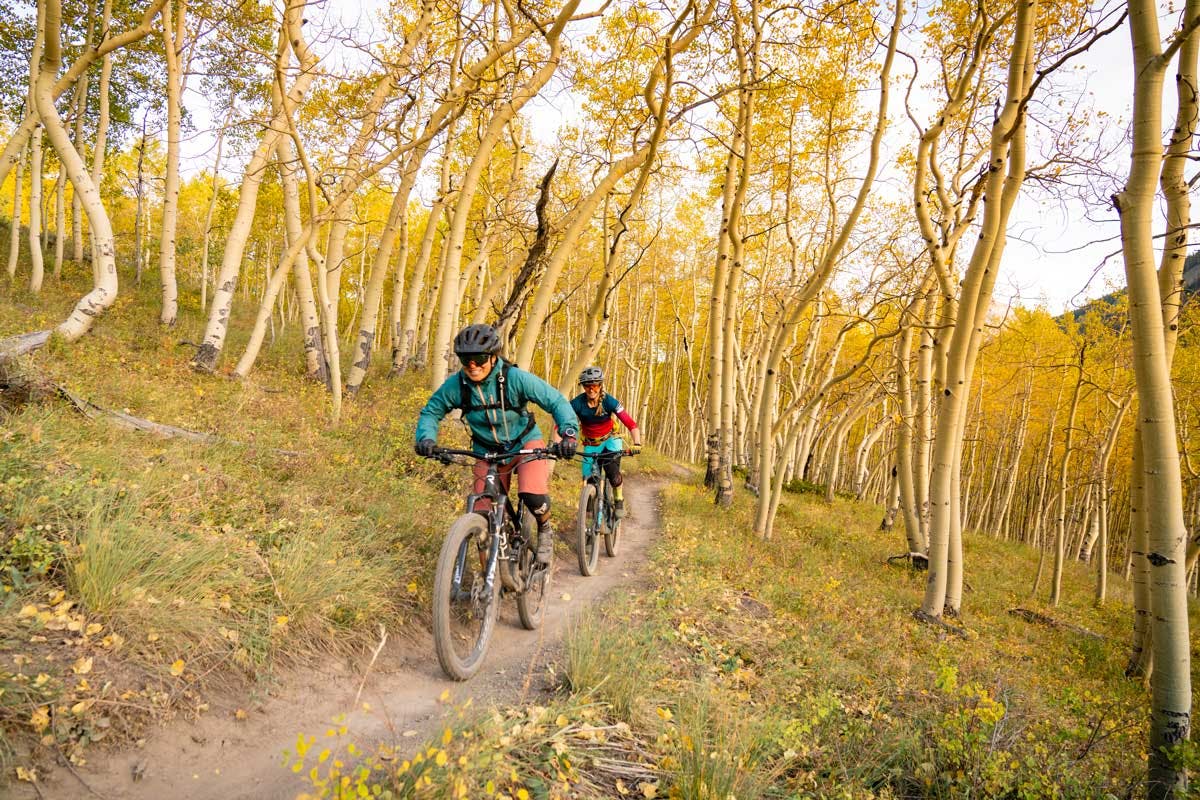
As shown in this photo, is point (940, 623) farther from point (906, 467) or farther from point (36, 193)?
point (36, 193)

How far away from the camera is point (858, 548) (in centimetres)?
1241

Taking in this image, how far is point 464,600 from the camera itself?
3.85 m

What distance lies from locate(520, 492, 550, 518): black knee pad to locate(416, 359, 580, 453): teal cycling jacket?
47 cm

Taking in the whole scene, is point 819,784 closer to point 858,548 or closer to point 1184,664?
point 1184,664

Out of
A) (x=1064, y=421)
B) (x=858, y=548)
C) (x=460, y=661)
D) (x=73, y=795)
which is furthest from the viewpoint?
(x=1064, y=421)

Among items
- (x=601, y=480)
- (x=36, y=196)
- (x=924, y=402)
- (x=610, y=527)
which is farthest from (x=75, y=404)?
(x=36, y=196)

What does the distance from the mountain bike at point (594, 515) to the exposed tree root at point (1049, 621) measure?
8.89m

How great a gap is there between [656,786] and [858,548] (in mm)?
11328

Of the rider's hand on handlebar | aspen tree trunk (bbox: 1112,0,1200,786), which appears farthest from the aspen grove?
the rider's hand on handlebar

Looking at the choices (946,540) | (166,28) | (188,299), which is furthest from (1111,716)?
(188,299)

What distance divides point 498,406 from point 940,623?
759cm

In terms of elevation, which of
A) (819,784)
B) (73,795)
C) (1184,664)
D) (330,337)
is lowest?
(819,784)

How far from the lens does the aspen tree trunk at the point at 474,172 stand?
24.9 feet

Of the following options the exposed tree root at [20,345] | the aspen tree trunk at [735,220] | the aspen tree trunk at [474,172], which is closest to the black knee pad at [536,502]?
the exposed tree root at [20,345]
